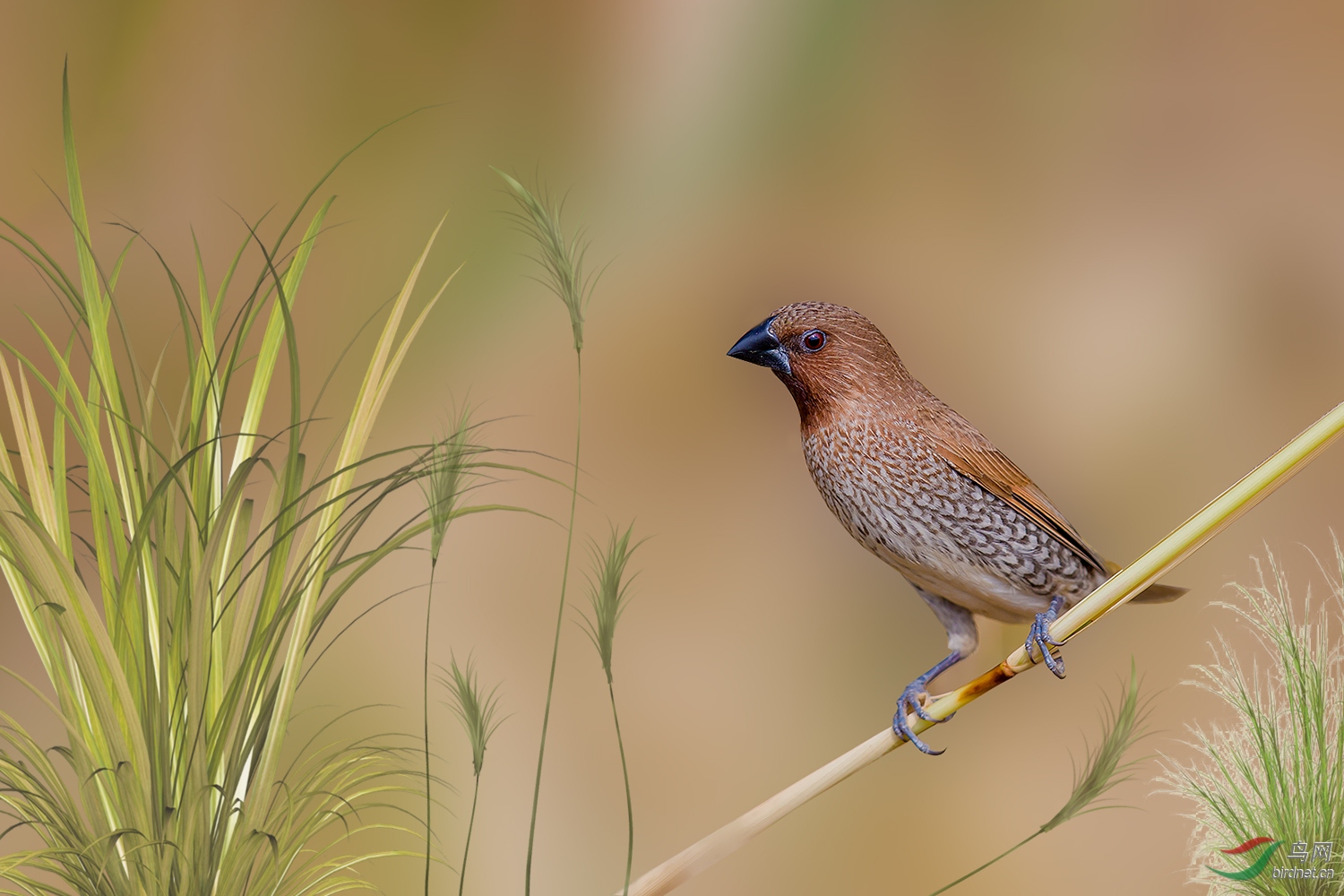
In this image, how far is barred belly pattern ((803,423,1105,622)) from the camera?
1.18 m

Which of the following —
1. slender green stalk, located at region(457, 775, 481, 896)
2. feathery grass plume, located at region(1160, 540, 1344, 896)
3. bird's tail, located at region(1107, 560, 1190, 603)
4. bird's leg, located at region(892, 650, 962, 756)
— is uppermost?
slender green stalk, located at region(457, 775, 481, 896)

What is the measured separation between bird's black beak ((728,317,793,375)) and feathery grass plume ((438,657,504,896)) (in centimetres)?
52

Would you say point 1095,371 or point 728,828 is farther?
point 1095,371

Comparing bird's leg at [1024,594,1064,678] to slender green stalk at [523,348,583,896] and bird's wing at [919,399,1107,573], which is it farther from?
slender green stalk at [523,348,583,896]

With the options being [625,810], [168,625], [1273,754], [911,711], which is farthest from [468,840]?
[1273,754]

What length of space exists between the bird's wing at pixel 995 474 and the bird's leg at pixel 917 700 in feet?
0.75

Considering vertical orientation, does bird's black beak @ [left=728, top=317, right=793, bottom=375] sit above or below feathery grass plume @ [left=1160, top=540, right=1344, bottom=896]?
above

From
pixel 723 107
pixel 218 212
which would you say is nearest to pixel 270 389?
pixel 218 212

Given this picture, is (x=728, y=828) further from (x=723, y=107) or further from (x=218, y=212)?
(x=218, y=212)

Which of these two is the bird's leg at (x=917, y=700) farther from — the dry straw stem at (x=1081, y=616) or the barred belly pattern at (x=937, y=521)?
the barred belly pattern at (x=937, y=521)

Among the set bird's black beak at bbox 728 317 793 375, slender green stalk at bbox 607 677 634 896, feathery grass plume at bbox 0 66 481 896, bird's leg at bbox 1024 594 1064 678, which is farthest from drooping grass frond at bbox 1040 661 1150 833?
feathery grass plume at bbox 0 66 481 896

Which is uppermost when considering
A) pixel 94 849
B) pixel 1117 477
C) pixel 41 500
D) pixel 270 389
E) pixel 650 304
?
pixel 270 389

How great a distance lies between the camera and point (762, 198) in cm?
150

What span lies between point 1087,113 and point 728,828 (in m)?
1.15
